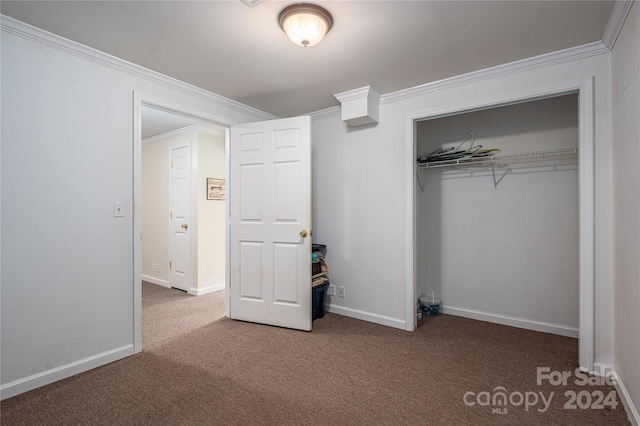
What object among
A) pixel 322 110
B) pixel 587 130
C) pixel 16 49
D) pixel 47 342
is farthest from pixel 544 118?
pixel 47 342

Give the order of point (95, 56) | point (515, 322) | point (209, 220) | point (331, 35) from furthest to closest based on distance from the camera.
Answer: point (209, 220), point (515, 322), point (95, 56), point (331, 35)

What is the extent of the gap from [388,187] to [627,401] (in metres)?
2.23

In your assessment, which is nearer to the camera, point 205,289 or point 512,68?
point 512,68

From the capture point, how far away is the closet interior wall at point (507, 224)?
9.78 ft

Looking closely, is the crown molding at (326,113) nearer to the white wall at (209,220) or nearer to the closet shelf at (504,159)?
the closet shelf at (504,159)

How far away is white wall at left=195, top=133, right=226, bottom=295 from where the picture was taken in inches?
176

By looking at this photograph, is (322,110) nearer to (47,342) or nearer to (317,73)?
(317,73)

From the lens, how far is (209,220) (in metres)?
4.62

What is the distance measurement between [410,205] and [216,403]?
2264mm

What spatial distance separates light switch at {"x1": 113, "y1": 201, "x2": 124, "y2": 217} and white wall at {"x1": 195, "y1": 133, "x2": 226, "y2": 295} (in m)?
1.97

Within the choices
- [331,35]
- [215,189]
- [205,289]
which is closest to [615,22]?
[331,35]

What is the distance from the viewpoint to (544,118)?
10.1 ft

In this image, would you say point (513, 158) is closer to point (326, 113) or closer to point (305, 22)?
point (326, 113)

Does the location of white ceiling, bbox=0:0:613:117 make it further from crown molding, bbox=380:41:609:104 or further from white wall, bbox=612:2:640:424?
white wall, bbox=612:2:640:424
